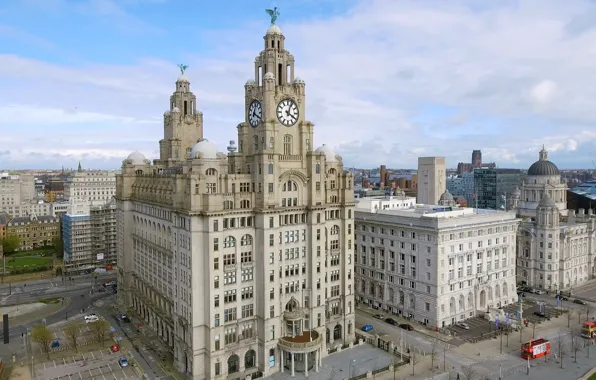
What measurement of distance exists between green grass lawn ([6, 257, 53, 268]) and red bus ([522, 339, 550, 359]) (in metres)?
164

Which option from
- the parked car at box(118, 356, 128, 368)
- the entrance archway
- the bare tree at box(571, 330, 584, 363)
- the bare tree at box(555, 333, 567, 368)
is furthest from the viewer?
the entrance archway

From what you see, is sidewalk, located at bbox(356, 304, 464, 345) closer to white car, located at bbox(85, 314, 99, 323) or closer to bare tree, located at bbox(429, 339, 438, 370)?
bare tree, located at bbox(429, 339, 438, 370)

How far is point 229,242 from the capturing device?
83.5m

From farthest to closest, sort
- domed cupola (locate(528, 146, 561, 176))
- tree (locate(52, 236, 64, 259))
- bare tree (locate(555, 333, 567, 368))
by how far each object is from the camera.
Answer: tree (locate(52, 236, 64, 259)) < domed cupola (locate(528, 146, 561, 176)) < bare tree (locate(555, 333, 567, 368))

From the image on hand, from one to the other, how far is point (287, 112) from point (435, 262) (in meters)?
48.1

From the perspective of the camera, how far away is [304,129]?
92875 mm

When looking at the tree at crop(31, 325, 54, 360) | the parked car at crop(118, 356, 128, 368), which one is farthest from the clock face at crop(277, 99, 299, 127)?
the tree at crop(31, 325, 54, 360)

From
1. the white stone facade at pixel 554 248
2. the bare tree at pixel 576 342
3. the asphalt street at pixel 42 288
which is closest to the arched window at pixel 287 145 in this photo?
the bare tree at pixel 576 342

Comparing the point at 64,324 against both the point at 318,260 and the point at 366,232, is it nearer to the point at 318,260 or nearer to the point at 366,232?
the point at 318,260

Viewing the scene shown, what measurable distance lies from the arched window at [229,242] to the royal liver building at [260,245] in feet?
0.58

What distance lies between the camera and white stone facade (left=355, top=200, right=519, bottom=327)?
107 m

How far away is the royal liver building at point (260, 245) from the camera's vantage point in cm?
8144

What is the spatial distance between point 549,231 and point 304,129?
8714cm

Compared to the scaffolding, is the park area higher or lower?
lower
